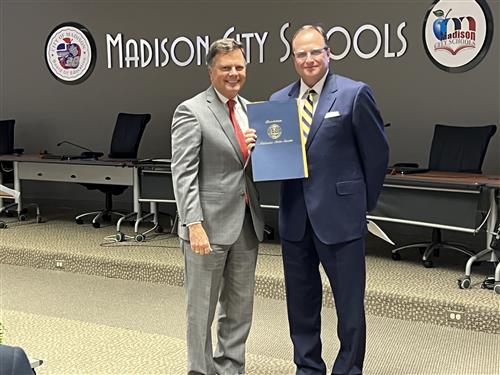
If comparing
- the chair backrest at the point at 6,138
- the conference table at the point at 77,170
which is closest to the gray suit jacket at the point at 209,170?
the conference table at the point at 77,170

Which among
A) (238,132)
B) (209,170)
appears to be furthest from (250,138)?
(209,170)

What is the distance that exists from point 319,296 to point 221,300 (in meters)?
0.44

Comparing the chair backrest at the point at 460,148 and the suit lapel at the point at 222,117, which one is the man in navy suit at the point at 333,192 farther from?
the chair backrest at the point at 460,148

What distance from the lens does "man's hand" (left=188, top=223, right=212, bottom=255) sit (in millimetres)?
2611

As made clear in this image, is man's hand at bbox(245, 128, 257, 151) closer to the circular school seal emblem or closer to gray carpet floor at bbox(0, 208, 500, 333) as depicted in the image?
the circular school seal emblem

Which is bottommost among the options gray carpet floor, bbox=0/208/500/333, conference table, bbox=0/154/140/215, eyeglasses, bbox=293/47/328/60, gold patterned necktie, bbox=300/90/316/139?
gray carpet floor, bbox=0/208/500/333

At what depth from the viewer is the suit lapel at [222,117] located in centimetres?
266

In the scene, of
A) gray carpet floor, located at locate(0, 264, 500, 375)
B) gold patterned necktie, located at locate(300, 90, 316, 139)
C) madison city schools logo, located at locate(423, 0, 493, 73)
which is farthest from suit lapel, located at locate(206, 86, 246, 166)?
madison city schools logo, located at locate(423, 0, 493, 73)

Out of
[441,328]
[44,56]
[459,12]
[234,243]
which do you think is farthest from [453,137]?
[44,56]

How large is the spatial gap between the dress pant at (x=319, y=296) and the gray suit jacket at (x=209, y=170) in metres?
0.32

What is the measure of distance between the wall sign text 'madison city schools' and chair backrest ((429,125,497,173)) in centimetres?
135

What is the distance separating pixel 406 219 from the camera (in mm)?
5129

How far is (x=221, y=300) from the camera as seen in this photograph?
289 cm

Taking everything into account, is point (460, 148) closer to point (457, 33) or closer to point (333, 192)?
point (457, 33)
